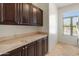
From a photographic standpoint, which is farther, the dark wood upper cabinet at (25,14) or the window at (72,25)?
the window at (72,25)

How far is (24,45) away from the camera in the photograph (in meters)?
2.22

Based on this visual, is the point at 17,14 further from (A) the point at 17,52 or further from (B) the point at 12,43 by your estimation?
(A) the point at 17,52

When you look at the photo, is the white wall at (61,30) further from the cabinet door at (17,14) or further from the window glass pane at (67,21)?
the cabinet door at (17,14)

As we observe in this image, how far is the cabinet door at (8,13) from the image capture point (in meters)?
2.01

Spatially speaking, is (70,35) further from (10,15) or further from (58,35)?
(10,15)

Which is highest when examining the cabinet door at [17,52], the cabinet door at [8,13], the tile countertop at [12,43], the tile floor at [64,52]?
the cabinet door at [8,13]

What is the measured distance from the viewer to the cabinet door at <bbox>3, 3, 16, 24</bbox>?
2.01m

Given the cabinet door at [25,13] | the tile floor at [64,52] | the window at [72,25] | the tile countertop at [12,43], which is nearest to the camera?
the tile countertop at [12,43]

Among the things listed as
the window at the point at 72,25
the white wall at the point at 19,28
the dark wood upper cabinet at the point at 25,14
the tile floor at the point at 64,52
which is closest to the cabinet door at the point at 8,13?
the white wall at the point at 19,28

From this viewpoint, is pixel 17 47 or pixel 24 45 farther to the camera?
pixel 24 45

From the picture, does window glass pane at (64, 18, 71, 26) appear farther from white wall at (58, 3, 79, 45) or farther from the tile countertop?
the tile countertop

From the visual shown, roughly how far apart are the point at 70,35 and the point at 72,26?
48 centimetres

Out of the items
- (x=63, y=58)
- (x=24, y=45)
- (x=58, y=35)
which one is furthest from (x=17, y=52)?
(x=58, y=35)

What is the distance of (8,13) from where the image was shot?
7.00 ft
